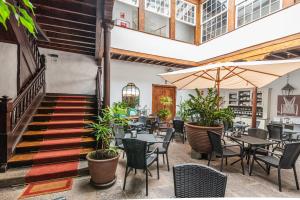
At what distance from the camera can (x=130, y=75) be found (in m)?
7.99

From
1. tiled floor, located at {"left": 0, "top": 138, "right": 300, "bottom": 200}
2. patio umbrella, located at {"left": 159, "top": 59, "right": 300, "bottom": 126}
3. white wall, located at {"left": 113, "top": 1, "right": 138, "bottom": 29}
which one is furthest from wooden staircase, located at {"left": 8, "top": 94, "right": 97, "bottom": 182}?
white wall, located at {"left": 113, "top": 1, "right": 138, "bottom": 29}

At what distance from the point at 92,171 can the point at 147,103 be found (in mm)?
5927

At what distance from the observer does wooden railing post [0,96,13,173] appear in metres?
2.75

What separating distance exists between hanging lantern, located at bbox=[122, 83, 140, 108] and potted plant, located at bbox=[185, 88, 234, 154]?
4.13 m

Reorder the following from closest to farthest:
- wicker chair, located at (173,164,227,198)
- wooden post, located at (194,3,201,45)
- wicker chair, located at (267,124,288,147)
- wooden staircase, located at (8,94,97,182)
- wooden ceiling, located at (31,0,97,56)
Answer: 1. wicker chair, located at (173,164,227,198)
2. wooden staircase, located at (8,94,97,182)
3. wooden ceiling, located at (31,0,97,56)
4. wicker chair, located at (267,124,288,147)
5. wooden post, located at (194,3,201,45)

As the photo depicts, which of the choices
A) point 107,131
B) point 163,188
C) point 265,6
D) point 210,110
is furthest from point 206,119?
point 265,6

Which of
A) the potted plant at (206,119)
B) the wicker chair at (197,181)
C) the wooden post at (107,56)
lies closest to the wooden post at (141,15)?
the wooden post at (107,56)

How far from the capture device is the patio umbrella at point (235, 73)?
327 centimetres

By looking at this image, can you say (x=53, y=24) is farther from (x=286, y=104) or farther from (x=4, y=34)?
(x=286, y=104)

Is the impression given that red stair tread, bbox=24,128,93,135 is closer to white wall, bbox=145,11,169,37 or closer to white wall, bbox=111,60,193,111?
white wall, bbox=111,60,193,111

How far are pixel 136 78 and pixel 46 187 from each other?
6.09m

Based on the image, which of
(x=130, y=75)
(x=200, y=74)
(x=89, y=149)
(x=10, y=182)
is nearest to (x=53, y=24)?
(x=89, y=149)

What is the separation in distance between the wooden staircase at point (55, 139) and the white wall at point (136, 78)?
9.52 feet

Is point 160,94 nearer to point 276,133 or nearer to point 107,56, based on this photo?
point 276,133
